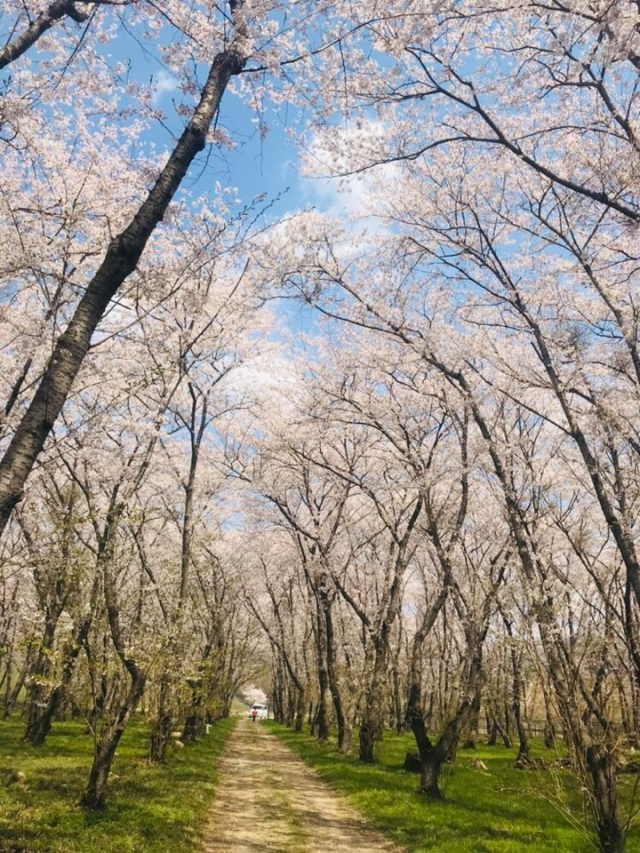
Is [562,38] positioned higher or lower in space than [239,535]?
lower

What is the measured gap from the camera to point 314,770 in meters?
17.0

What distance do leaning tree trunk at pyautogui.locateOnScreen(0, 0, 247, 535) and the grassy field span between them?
6.23m

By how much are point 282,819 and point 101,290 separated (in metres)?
9.49

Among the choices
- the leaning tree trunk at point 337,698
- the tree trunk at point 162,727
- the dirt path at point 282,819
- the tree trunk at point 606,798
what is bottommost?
the dirt path at point 282,819

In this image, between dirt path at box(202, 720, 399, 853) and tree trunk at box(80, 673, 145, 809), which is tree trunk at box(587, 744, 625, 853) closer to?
dirt path at box(202, 720, 399, 853)

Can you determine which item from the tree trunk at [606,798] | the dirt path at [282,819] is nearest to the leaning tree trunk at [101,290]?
the dirt path at [282,819]

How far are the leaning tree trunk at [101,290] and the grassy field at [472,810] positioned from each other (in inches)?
245

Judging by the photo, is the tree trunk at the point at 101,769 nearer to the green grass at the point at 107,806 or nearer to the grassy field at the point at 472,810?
the green grass at the point at 107,806

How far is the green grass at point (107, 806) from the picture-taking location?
7.11m

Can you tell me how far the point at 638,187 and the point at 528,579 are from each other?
5.57 meters

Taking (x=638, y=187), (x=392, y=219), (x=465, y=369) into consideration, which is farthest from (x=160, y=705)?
(x=638, y=187)

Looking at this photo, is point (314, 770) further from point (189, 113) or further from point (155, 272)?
point (189, 113)

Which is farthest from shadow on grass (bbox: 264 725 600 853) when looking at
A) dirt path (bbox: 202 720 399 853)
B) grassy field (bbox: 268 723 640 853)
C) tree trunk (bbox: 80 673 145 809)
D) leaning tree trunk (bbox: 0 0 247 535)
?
leaning tree trunk (bbox: 0 0 247 535)

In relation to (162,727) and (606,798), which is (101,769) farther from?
(606,798)
